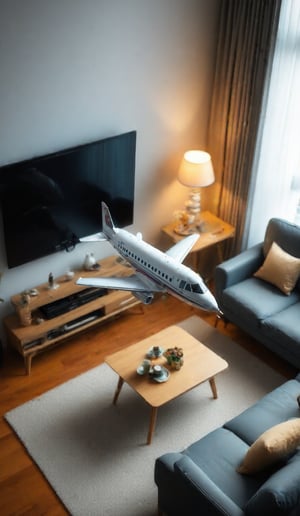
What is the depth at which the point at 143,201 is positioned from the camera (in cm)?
612

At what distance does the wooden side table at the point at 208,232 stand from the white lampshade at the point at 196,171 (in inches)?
22.0

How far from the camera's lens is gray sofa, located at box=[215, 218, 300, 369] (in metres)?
5.34

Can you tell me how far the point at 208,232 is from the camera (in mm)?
6270

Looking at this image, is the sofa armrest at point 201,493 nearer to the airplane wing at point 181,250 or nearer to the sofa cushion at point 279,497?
the sofa cushion at point 279,497

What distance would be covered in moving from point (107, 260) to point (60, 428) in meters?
1.76

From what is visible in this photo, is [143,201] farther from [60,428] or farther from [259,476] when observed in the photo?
[259,476]

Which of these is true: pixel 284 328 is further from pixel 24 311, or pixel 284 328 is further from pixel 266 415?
pixel 24 311

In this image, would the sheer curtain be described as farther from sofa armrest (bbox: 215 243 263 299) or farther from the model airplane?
the model airplane

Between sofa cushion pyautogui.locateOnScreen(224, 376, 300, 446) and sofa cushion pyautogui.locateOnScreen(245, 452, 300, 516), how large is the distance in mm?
739

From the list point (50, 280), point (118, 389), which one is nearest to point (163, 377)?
point (118, 389)

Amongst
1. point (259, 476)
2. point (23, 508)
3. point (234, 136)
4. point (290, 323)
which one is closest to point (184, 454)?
point (259, 476)

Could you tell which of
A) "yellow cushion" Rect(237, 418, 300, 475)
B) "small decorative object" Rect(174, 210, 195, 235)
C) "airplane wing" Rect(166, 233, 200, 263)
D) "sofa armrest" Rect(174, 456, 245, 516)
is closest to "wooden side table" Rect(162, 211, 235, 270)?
"small decorative object" Rect(174, 210, 195, 235)

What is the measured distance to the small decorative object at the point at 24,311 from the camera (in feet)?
17.6

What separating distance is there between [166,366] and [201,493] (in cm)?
140
